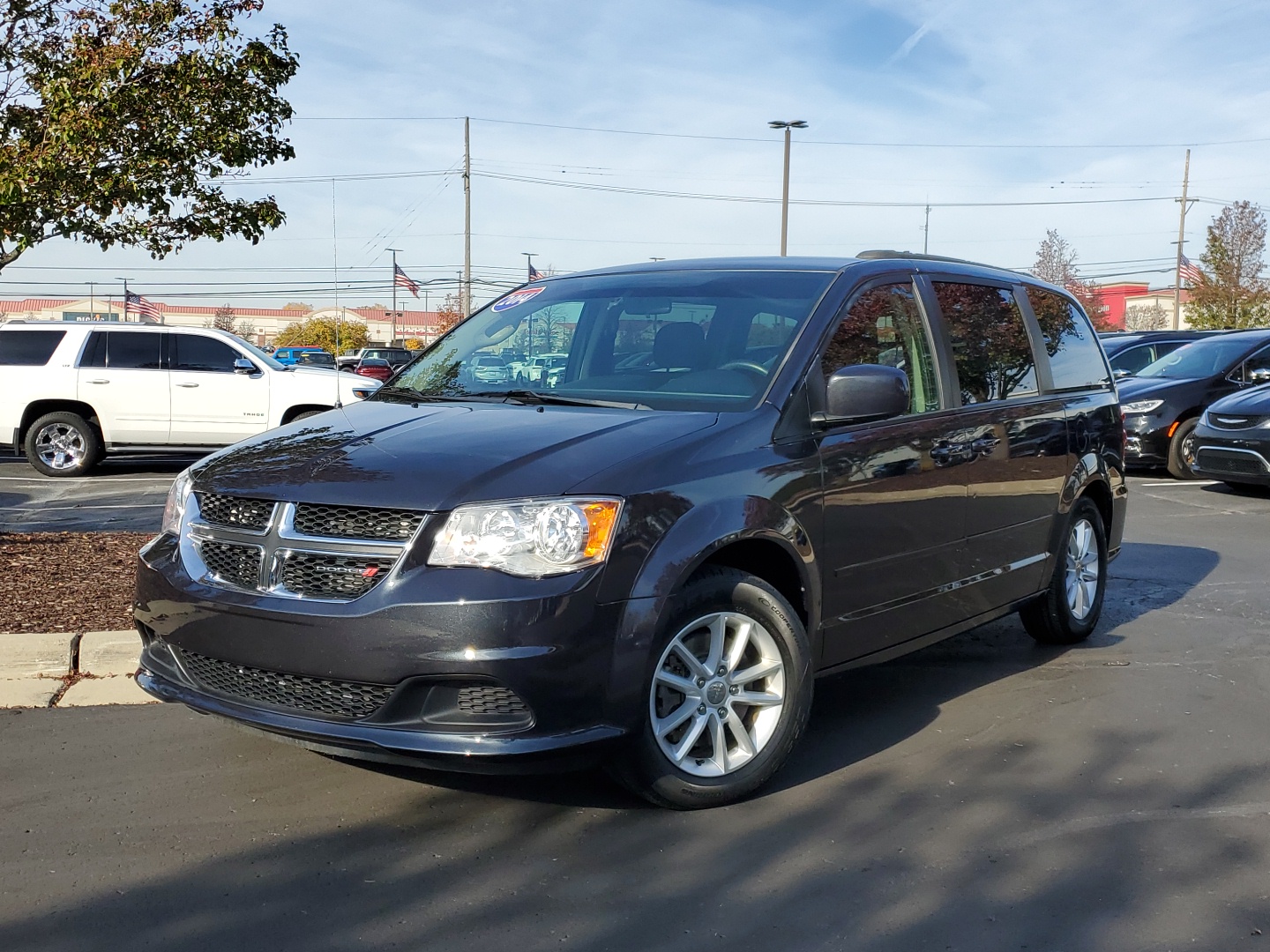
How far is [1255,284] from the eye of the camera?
4775 cm

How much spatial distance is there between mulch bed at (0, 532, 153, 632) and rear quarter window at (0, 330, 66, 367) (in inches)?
298

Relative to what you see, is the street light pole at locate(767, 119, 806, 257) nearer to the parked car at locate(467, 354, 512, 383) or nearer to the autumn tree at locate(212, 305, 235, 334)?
the parked car at locate(467, 354, 512, 383)

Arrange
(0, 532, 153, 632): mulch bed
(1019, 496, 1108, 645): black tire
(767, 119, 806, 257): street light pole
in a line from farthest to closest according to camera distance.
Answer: (767, 119, 806, 257): street light pole, (1019, 496, 1108, 645): black tire, (0, 532, 153, 632): mulch bed

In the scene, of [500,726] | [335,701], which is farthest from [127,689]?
[500,726]

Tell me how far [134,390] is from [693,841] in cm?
1260

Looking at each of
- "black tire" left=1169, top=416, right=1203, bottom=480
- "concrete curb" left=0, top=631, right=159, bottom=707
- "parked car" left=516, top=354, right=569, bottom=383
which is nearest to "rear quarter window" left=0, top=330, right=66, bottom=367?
"concrete curb" left=0, top=631, right=159, bottom=707

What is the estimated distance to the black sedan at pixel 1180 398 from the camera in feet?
47.6

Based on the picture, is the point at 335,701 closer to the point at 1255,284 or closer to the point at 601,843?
the point at 601,843

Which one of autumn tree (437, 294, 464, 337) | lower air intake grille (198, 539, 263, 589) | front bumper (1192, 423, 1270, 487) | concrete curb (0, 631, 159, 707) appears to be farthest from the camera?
autumn tree (437, 294, 464, 337)

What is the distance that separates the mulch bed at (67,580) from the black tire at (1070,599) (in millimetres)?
4310

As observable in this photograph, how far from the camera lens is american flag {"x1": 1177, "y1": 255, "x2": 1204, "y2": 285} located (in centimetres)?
4181

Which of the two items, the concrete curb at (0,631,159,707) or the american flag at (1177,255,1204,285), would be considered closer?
the concrete curb at (0,631,159,707)

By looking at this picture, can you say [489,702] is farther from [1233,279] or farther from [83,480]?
[1233,279]

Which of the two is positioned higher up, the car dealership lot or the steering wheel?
the steering wheel
